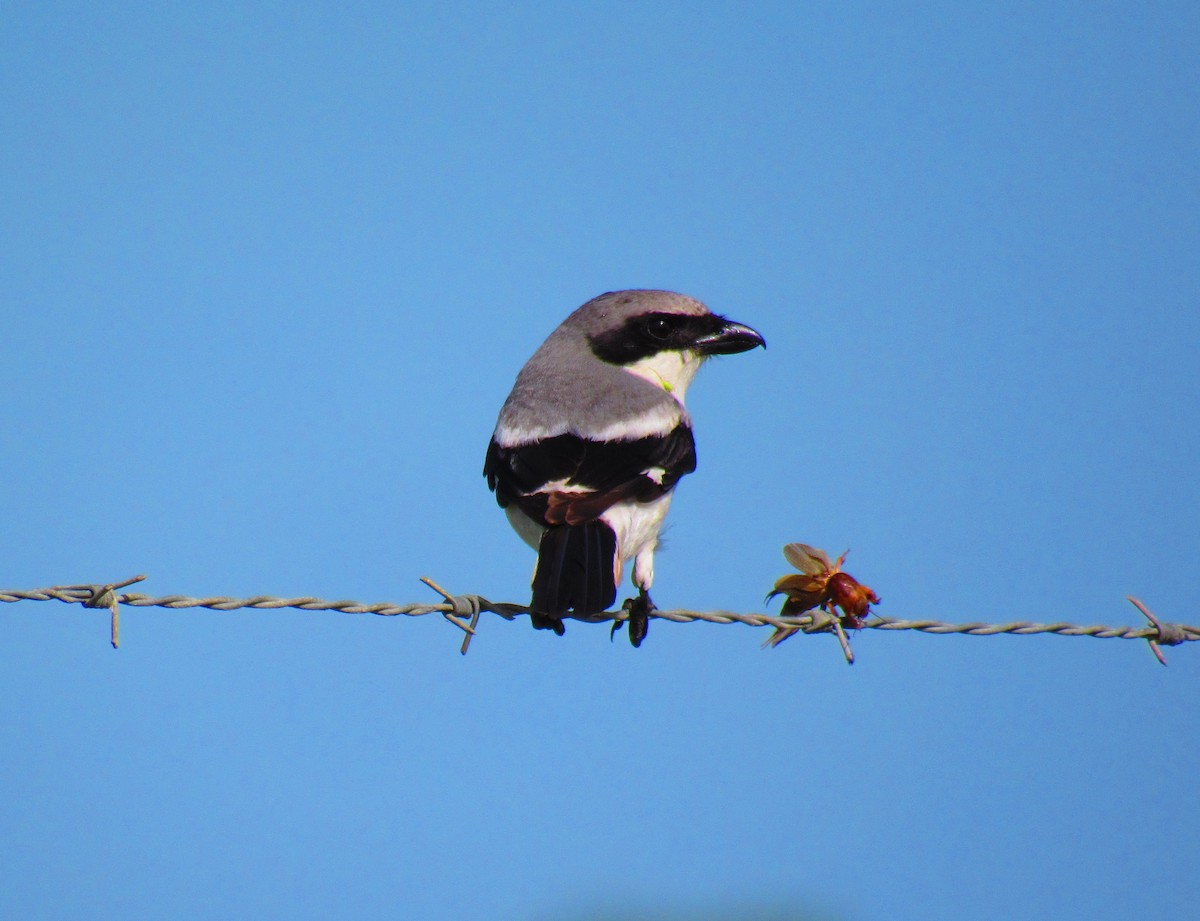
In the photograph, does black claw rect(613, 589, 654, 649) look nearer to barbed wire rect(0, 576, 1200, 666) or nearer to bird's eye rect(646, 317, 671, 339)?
barbed wire rect(0, 576, 1200, 666)

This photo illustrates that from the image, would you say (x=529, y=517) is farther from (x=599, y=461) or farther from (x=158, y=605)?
(x=158, y=605)

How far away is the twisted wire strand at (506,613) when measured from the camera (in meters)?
3.04

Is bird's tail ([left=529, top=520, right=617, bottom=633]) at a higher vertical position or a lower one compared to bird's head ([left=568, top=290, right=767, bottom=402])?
lower

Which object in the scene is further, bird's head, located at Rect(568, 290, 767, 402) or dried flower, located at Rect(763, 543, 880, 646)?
bird's head, located at Rect(568, 290, 767, 402)

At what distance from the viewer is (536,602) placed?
384 cm

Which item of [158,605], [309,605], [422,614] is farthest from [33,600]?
[422,614]

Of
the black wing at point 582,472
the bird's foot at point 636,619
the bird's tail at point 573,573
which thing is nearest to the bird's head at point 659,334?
the black wing at point 582,472

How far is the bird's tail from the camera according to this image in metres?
3.85

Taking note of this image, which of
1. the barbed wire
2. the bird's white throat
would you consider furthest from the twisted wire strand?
the bird's white throat

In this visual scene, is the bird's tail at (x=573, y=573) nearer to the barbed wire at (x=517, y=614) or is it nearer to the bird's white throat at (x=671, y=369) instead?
the barbed wire at (x=517, y=614)

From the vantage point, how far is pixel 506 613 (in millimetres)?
3650

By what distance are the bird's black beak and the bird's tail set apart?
1682 millimetres

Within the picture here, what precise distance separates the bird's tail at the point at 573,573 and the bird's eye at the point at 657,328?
5.02ft

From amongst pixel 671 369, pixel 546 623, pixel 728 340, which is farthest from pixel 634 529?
pixel 728 340
